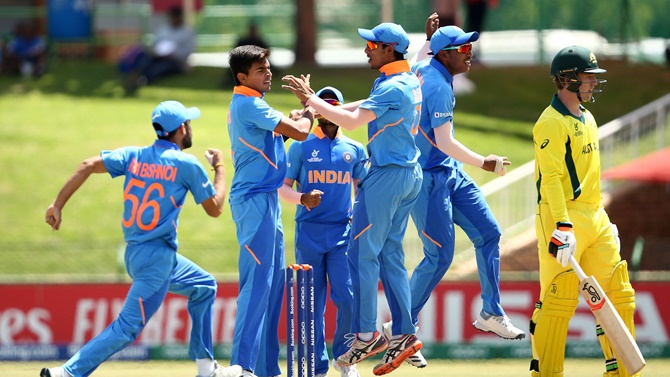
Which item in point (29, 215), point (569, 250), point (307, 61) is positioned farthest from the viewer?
point (307, 61)

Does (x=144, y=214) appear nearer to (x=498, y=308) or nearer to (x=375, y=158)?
(x=375, y=158)

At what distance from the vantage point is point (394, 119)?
906 centimetres

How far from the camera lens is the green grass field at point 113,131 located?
58.4ft

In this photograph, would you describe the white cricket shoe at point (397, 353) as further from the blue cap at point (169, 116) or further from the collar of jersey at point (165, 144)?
the blue cap at point (169, 116)

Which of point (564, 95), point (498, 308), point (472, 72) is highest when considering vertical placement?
point (472, 72)

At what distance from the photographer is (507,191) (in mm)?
16953

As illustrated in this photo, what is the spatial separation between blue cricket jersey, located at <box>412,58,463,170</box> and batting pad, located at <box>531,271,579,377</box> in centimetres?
139

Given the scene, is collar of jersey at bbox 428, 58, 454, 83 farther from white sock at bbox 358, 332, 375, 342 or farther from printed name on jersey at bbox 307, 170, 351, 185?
white sock at bbox 358, 332, 375, 342

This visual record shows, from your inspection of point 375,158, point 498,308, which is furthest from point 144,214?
point 498,308

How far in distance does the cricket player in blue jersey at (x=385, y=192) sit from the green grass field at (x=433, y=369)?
191cm

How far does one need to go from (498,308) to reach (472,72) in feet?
51.7

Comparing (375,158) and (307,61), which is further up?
(307,61)

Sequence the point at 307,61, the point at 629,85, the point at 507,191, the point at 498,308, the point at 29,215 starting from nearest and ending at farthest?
the point at 498,308 < the point at 507,191 < the point at 29,215 < the point at 629,85 < the point at 307,61

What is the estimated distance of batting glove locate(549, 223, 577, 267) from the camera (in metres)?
8.65
